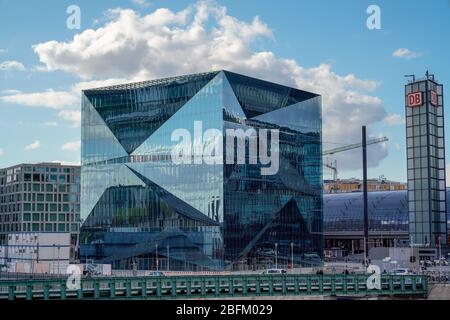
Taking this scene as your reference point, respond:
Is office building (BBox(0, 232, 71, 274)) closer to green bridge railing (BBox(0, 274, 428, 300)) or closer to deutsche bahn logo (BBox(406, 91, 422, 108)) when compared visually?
green bridge railing (BBox(0, 274, 428, 300))

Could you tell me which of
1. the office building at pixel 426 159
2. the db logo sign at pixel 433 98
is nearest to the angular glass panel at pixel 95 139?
the office building at pixel 426 159

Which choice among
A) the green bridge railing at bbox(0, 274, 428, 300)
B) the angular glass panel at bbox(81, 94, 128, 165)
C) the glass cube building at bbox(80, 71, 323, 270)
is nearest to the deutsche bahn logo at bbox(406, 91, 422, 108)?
the glass cube building at bbox(80, 71, 323, 270)

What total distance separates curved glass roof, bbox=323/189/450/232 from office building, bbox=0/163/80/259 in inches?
2416

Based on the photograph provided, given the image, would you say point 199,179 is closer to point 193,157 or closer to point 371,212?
point 193,157

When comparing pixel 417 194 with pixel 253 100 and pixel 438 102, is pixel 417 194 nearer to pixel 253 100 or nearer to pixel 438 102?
pixel 438 102

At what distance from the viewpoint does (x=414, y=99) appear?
128 m

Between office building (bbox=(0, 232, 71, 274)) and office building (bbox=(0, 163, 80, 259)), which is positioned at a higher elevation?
office building (bbox=(0, 163, 80, 259))

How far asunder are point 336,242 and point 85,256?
3292 inches

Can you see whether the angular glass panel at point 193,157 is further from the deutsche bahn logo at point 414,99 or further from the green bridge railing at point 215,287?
the deutsche bahn logo at point 414,99

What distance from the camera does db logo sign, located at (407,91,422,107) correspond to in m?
128

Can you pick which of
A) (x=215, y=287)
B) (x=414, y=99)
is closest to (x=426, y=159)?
(x=414, y=99)

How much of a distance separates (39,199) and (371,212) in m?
75.4

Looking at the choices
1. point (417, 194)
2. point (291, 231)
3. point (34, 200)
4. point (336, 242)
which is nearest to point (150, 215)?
point (291, 231)
